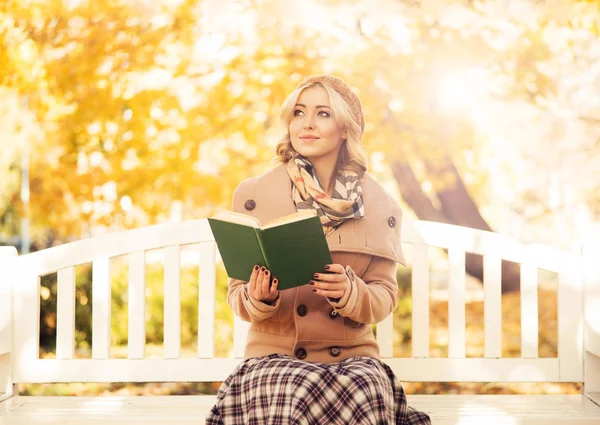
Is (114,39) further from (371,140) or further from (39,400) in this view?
(39,400)

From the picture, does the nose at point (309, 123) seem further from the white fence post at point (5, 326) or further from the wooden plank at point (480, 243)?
the white fence post at point (5, 326)

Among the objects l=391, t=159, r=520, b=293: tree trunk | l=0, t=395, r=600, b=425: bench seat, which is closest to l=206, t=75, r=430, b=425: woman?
l=0, t=395, r=600, b=425: bench seat

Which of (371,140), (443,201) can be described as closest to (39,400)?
(371,140)

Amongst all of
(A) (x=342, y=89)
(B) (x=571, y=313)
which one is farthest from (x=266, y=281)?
(B) (x=571, y=313)

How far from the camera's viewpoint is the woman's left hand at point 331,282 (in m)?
1.92

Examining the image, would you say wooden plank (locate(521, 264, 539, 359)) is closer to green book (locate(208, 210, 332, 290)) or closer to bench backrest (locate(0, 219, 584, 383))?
bench backrest (locate(0, 219, 584, 383))

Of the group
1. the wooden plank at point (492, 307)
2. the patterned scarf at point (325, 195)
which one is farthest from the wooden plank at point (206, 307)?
the wooden plank at point (492, 307)

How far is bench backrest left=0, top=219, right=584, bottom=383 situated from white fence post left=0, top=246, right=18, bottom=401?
0.02 m

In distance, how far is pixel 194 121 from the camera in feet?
15.8

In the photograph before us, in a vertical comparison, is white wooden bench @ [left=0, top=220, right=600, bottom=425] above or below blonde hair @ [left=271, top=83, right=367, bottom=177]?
below

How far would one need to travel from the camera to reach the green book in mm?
1761

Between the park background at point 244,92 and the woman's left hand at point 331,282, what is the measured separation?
2.68 meters

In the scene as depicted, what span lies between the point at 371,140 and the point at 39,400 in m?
2.72

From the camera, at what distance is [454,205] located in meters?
5.33
